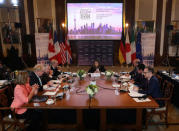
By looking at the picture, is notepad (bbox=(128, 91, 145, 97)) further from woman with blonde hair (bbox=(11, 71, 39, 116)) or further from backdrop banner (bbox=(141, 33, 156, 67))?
backdrop banner (bbox=(141, 33, 156, 67))

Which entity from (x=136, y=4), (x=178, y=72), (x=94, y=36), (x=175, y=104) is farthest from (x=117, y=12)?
(x=175, y=104)

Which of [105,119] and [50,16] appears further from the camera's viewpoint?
[50,16]

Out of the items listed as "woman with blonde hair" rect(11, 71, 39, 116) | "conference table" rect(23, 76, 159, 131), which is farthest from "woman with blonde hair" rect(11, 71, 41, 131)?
"conference table" rect(23, 76, 159, 131)

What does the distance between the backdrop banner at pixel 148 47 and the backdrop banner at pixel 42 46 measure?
5.83 metres

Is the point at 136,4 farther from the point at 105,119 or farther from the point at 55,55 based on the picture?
the point at 105,119

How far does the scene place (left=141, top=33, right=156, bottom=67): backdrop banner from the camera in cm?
894

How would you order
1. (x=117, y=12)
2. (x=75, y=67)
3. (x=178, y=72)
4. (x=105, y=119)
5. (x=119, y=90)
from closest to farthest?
1. (x=105, y=119)
2. (x=119, y=90)
3. (x=178, y=72)
4. (x=117, y=12)
5. (x=75, y=67)

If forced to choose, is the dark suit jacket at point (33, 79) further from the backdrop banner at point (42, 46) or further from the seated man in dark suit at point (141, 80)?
the backdrop banner at point (42, 46)

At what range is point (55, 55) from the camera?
8.94 meters

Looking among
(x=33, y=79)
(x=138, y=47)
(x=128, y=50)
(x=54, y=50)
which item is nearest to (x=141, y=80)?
(x=33, y=79)

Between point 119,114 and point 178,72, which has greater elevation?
point 178,72

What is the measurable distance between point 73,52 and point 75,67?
37.1 inches

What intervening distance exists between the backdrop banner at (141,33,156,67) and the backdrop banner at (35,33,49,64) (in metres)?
5.83

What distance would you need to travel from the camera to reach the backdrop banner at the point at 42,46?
30.2ft
